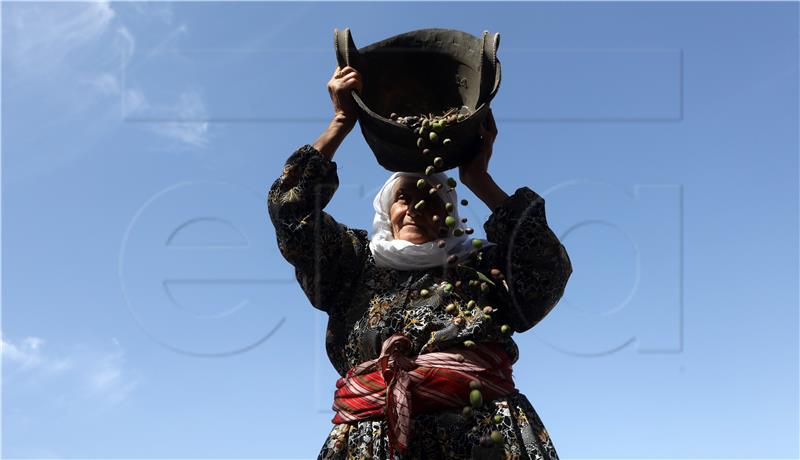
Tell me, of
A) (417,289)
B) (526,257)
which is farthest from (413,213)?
(526,257)

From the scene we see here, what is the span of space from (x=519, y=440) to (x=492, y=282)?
54 centimetres

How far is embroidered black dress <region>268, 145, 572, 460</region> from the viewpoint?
107 inches

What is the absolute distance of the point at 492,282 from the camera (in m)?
2.87

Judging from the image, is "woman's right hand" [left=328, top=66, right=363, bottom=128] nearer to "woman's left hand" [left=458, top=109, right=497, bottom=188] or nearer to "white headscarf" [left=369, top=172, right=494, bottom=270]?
"white headscarf" [left=369, top=172, right=494, bottom=270]

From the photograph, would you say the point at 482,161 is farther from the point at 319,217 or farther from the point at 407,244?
the point at 319,217

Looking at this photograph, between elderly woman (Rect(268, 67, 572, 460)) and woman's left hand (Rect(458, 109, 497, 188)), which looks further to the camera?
woman's left hand (Rect(458, 109, 497, 188))

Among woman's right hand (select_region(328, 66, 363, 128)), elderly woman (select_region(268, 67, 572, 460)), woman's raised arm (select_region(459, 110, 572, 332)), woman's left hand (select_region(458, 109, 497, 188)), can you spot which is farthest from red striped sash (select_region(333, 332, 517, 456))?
woman's right hand (select_region(328, 66, 363, 128))

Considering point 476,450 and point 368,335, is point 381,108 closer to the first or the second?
point 368,335

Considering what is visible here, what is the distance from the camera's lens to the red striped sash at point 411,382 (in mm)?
2631

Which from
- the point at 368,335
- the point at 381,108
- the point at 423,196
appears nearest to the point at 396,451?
the point at 368,335

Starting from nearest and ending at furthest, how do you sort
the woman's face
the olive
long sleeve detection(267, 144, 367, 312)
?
the olive
long sleeve detection(267, 144, 367, 312)
the woman's face

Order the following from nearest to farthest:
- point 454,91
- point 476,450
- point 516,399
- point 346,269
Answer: point 476,450, point 516,399, point 346,269, point 454,91

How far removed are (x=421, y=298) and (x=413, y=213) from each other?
0.35m

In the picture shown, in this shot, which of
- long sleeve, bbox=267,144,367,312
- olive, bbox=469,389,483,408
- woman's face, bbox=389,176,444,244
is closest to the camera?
olive, bbox=469,389,483,408
